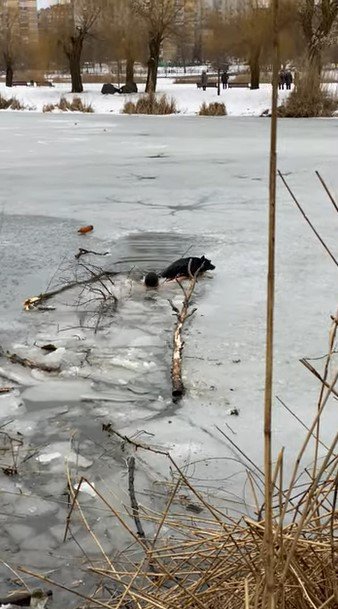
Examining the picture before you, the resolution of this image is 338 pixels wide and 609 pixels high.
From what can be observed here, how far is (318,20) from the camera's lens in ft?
80.2

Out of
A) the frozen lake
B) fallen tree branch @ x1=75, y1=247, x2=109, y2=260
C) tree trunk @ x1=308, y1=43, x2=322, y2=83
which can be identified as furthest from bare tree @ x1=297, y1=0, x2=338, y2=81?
fallen tree branch @ x1=75, y1=247, x2=109, y2=260

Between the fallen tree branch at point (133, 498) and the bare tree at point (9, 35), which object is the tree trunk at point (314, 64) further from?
the bare tree at point (9, 35)

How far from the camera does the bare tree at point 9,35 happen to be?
31.5 m

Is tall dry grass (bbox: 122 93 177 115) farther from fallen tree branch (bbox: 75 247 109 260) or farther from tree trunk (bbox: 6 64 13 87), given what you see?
tree trunk (bbox: 6 64 13 87)

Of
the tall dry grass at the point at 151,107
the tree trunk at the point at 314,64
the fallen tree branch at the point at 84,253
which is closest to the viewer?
the fallen tree branch at the point at 84,253

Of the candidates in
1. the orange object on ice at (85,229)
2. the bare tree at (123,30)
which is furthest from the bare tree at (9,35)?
the orange object on ice at (85,229)

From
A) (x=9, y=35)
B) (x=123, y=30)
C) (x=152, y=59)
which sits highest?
(x=9, y=35)

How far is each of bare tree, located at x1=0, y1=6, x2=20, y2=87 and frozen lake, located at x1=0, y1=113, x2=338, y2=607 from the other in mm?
28216

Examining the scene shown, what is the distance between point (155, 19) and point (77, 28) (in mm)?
4332

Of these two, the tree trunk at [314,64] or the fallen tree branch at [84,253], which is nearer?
the fallen tree branch at [84,253]

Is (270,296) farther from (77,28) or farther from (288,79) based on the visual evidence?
(77,28)

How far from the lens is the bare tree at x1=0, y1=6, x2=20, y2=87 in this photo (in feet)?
104

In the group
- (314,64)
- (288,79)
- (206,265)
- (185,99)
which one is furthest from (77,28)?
(206,265)

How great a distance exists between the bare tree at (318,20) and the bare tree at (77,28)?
8976 millimetres
